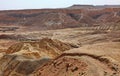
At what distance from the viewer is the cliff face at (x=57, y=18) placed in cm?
7392

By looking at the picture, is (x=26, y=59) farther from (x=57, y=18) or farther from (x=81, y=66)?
(x=57, y=18)

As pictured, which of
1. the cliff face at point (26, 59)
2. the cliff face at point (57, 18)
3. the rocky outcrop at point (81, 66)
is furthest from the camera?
the cliff face at point (57, 18)

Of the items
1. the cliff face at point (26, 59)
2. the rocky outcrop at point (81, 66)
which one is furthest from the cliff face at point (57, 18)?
the rocky outcrop at point (81, 66)

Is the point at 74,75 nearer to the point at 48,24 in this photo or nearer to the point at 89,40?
the point at 89,40

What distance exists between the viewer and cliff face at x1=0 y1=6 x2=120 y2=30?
73.9m

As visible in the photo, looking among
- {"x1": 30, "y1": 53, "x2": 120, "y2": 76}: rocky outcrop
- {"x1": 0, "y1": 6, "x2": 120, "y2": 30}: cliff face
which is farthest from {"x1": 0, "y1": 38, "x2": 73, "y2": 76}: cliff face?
{"x1": 0, "y1": 6, "x2": 120, "y2": 30}: cliff face

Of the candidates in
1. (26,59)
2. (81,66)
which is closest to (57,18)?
(26,59)

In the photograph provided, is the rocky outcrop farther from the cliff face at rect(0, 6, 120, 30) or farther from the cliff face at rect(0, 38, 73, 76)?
the cliff face at rect(0, 6, 120, 30)

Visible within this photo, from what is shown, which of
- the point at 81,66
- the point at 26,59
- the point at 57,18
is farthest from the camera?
the point at 57,18

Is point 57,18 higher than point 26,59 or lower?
lower

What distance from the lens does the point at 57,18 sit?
251 ft

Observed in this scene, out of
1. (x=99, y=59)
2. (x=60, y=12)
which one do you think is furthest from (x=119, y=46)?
(x=60, y=12)

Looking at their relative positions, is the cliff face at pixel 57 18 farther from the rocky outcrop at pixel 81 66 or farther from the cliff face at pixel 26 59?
the rocky outcrop at pixel 81 66

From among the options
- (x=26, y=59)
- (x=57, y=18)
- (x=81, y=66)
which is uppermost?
(x=81, y=66)
